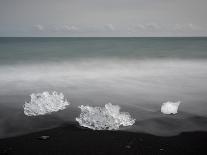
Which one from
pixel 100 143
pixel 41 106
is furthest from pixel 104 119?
pixel 41 106

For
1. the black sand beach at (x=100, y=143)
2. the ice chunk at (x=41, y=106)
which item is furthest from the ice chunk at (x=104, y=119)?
the ice chunk at (x=41, y=106)

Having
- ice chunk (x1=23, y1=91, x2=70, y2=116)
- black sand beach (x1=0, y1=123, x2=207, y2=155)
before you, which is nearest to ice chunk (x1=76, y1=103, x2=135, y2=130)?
black sand beach (x1=0, y1=123, x2=207, y2=155)

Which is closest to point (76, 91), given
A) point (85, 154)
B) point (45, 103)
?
point (45, 103)

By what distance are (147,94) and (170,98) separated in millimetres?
811

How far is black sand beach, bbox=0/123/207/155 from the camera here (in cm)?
511

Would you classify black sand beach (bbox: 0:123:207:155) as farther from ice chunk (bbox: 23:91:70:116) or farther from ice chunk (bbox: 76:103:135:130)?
ice chunk (bbox: 23:91:70:116)

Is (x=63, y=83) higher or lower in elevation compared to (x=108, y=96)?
higher

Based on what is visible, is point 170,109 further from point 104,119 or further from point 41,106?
point 41,106

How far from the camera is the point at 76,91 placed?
398 inches

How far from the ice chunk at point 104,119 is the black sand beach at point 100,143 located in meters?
0.21

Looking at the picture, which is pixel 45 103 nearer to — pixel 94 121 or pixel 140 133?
pixel 94 121

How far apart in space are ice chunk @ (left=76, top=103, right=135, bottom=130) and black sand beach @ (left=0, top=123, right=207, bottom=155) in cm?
21

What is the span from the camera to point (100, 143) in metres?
5.41

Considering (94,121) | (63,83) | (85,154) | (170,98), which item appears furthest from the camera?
(63,83)
